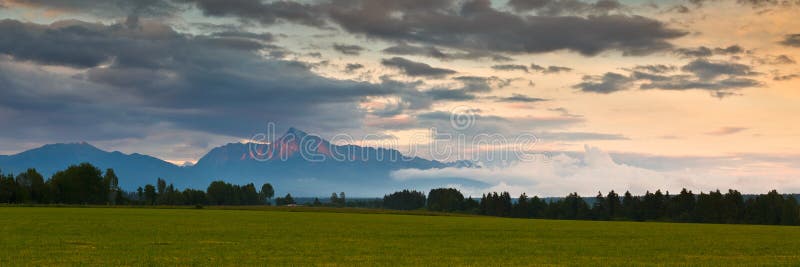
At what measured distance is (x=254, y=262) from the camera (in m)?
32.1

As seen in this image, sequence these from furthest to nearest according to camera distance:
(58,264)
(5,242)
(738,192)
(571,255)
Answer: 1. (738,192)
2. (5,242)
3. (571,255)
4. (58,264)

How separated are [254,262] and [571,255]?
1847 cm

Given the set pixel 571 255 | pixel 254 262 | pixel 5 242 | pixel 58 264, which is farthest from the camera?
pixel 5 242

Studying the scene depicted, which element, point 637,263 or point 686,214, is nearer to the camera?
point 637,263

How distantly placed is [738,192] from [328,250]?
606ft

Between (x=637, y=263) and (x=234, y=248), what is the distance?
75.8ft

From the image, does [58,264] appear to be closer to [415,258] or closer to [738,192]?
[415,258]

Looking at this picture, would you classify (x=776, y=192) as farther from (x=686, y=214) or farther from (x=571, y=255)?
(x=571, y=255)

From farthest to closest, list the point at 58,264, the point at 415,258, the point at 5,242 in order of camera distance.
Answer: the point at 5,242
the point at 415,258
the point at 58,264

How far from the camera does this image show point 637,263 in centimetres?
3384

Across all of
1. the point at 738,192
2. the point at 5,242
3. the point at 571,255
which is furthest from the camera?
the point at 738,192

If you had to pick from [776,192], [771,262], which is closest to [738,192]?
[776,192]

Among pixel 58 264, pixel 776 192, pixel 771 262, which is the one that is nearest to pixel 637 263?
pixel 771 262

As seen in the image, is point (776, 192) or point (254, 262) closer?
point (254, 262)
